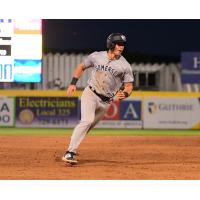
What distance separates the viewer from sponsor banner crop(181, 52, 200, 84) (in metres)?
21.0

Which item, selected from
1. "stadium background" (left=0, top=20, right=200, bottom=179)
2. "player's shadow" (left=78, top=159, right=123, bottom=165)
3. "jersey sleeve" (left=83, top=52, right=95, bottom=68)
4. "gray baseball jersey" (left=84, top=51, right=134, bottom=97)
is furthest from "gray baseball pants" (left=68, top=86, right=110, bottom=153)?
"player's shadow" (left=78, top=159, right=123, bottom=165)

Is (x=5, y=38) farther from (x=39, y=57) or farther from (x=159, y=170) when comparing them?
(x=159, y=170)

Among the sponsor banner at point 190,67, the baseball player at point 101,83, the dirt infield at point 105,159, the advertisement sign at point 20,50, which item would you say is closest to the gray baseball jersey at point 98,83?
the baseball player at point 101,83

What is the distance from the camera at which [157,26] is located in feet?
84.2

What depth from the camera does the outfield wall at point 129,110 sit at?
1945cm

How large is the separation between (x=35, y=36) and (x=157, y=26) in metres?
7.61

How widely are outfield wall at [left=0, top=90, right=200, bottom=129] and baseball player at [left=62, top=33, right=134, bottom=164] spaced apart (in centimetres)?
1061

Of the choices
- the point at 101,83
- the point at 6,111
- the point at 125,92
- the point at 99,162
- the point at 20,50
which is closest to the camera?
the point at 125,92

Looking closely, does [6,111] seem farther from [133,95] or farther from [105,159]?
[105,159]


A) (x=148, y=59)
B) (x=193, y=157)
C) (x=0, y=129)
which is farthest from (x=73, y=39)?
(x=193, y=157)

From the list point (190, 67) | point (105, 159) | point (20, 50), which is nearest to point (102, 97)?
point (105, 159)

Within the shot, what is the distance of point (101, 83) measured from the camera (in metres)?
8.77

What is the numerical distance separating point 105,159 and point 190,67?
466 inches

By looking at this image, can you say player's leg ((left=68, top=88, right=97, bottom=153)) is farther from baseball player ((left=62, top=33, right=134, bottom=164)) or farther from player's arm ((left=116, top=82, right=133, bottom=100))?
player's arm ((left=116, top=82, right=133, bottom=100))
